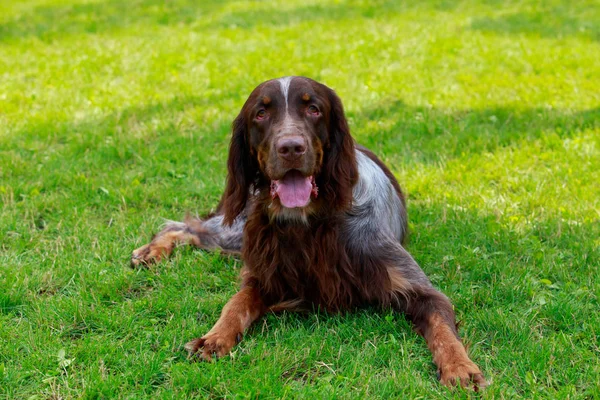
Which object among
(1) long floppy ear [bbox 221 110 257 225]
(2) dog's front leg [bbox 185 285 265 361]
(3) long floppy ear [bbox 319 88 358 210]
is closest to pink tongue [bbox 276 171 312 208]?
(3) long floppy ear [bbox 319 88 358 210]

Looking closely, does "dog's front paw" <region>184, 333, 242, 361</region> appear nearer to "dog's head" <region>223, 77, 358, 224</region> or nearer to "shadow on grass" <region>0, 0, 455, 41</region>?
"dog's head" <region>223, 77, 358, 224</region>

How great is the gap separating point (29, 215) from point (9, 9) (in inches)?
406

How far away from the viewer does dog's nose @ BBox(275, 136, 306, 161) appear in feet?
11.7

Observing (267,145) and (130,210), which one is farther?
(130,210)

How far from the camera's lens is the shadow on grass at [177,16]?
11680 millimetres

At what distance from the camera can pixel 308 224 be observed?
13.1ft

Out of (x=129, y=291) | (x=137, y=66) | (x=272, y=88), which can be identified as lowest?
(x=129, y=291)

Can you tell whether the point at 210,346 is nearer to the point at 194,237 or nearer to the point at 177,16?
the point at 194,237

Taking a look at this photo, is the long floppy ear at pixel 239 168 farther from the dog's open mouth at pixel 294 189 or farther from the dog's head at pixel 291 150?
the dog's open mouth at pixel 294 189

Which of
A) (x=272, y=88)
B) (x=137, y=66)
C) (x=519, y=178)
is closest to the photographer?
(x=272, y=88)

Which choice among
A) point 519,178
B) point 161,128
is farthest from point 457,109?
point 161,128

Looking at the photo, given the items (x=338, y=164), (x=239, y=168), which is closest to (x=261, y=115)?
(x=239, y=168)

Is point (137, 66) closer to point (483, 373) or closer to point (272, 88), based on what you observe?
point (272, 88)

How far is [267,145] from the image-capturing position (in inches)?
151
